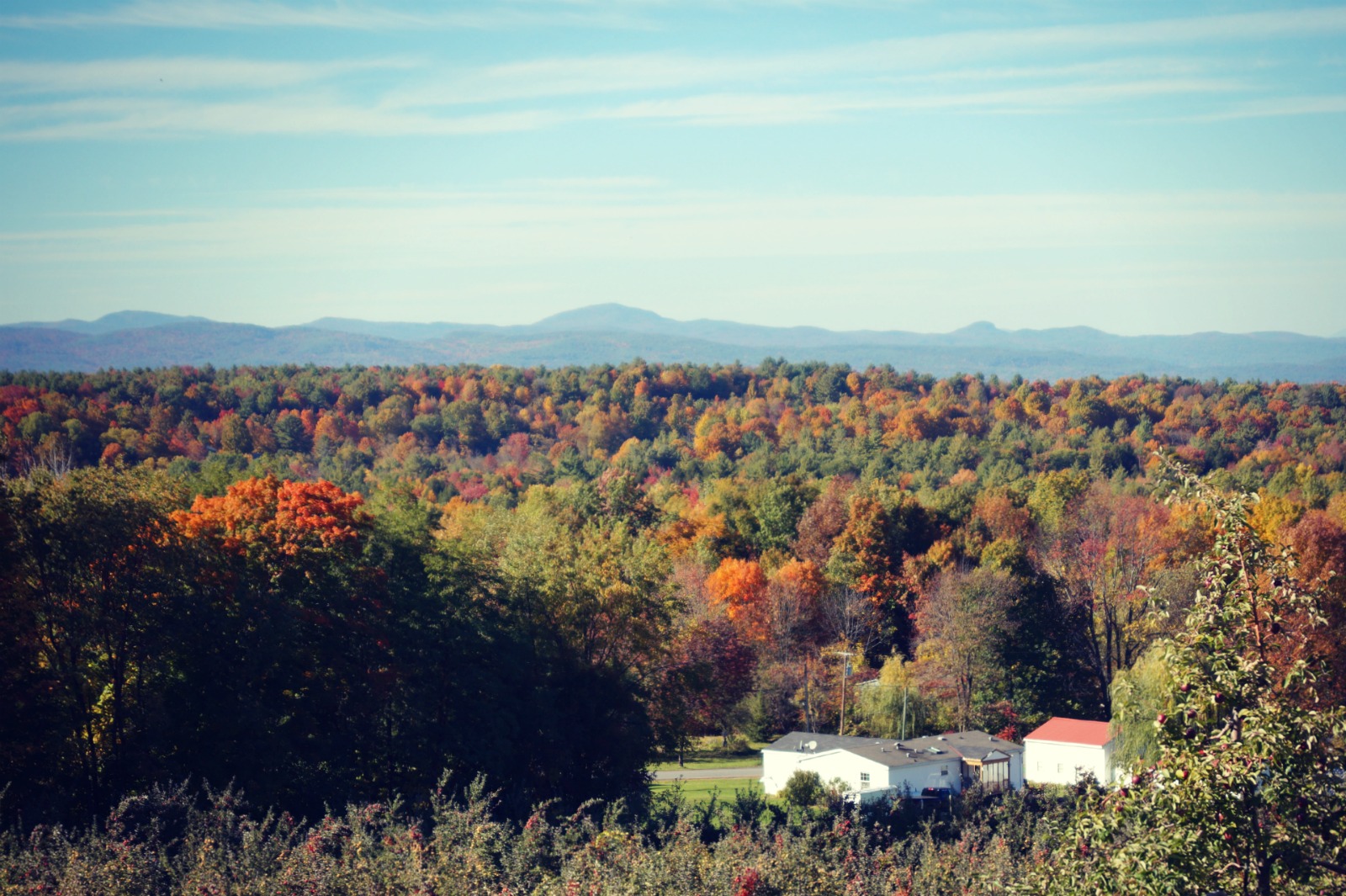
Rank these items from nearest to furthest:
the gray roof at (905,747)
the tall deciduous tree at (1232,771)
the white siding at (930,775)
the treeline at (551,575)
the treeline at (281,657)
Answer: the tall deciduous tree at (1232,771), the treeline at (281,657), the treeline at (551,575), the white siding at (930,775), the gray roof at (905,747)

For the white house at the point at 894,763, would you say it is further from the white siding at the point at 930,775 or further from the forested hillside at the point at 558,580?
the forested hillside at the point at 558,580

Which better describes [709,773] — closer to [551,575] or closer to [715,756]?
[715,756]

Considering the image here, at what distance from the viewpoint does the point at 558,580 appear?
33719 mm

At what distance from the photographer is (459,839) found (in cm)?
1786

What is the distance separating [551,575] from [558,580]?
31 centimetres

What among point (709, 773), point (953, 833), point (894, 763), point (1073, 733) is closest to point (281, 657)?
point (953, 833)

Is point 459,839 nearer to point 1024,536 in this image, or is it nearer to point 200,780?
point 200,780

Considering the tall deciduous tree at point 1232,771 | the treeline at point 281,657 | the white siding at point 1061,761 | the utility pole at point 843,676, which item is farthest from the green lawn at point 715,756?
the tall deciduous tree at point 1232,771

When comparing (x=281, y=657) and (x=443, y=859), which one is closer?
(x=443, y=859)

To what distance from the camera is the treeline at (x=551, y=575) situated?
24.3m

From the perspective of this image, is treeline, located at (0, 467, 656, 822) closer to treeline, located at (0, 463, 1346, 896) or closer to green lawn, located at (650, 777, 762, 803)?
treeline, located at (0, 463, 1346, 896)

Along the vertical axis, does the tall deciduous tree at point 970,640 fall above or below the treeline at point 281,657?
below

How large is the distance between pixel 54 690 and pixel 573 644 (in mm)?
14153

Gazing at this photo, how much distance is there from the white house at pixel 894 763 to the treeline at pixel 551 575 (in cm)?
362
